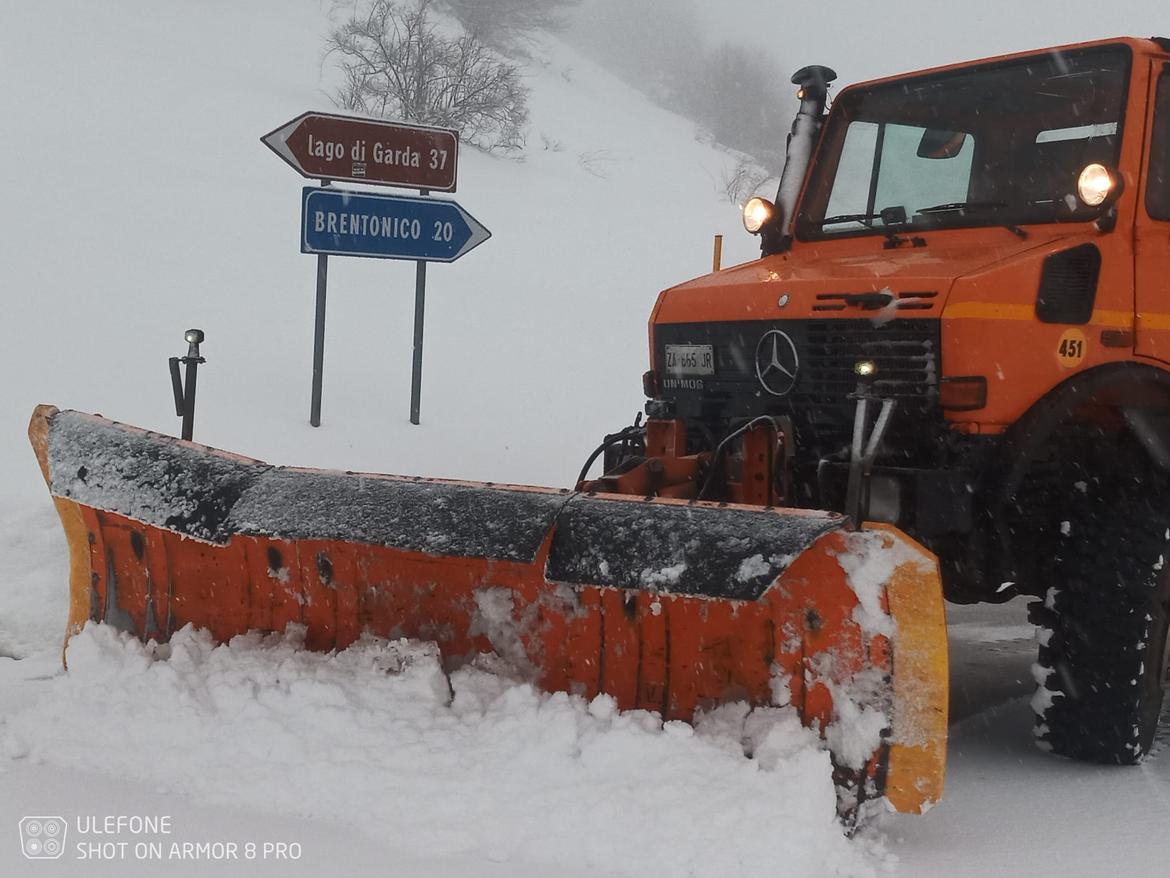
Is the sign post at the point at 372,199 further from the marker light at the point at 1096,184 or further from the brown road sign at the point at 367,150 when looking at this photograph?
the marker light at the point at 1096,184

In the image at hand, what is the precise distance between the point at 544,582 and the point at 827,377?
1145 millimetres

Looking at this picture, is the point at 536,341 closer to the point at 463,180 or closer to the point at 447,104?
the point at 463,180

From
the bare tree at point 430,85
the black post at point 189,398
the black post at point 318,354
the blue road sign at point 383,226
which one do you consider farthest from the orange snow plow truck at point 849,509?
the bare tree at point 430,85

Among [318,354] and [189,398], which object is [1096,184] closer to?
[189,398]

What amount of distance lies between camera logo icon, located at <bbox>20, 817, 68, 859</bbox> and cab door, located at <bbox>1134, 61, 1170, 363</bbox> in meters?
3.34

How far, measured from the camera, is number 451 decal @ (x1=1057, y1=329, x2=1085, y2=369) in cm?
362

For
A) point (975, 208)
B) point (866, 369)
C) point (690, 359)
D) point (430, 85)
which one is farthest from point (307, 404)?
point (430, 85)

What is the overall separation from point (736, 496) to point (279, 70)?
17.1 meters

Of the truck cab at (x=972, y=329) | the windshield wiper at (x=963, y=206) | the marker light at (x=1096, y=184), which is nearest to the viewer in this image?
the truck cab at (x=972, y=329)

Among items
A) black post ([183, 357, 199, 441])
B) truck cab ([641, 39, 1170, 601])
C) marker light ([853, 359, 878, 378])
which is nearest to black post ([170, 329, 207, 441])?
black post ([183, 357, 199, 441])

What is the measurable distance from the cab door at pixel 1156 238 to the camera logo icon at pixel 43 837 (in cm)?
334

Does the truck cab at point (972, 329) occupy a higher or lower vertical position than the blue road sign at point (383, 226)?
lower

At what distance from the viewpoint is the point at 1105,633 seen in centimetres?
353

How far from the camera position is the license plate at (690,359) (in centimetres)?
426
